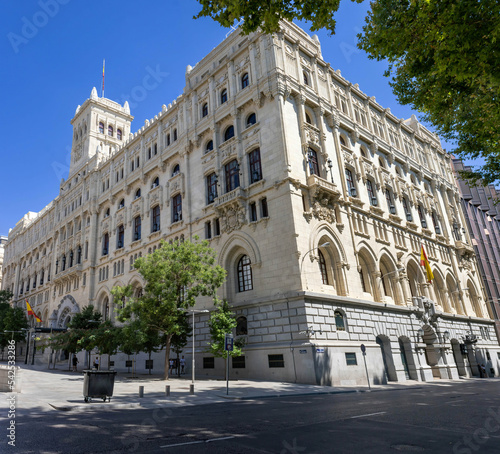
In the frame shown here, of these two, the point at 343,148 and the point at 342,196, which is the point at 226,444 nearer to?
the point at 342,196

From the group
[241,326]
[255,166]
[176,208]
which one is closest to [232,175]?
[255,166]

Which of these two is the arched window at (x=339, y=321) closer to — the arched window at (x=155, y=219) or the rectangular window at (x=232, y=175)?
the rectangular window at (x=232, y=175)

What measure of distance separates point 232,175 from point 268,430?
2496 centimetres

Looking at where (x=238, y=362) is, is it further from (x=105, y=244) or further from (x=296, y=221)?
(x=105, y=244)

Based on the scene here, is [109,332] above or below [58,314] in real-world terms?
below

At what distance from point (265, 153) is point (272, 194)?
3799mm

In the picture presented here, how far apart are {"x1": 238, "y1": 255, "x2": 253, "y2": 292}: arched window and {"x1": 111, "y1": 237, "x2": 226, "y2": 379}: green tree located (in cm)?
333

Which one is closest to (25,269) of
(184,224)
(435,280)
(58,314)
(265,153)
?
(58,314)

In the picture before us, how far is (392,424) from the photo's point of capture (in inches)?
364

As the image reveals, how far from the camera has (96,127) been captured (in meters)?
62.3

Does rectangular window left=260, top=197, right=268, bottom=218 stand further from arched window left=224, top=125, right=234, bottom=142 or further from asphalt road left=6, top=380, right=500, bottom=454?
asphalt road left=6, top=380, right=500, bottom=454

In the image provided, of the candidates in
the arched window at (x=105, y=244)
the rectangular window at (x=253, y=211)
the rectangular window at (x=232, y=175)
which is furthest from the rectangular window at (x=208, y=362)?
the arched window at (x=105, y=244)

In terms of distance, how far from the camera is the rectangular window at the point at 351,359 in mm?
24303

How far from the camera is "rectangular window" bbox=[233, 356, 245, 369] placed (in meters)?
26.0
